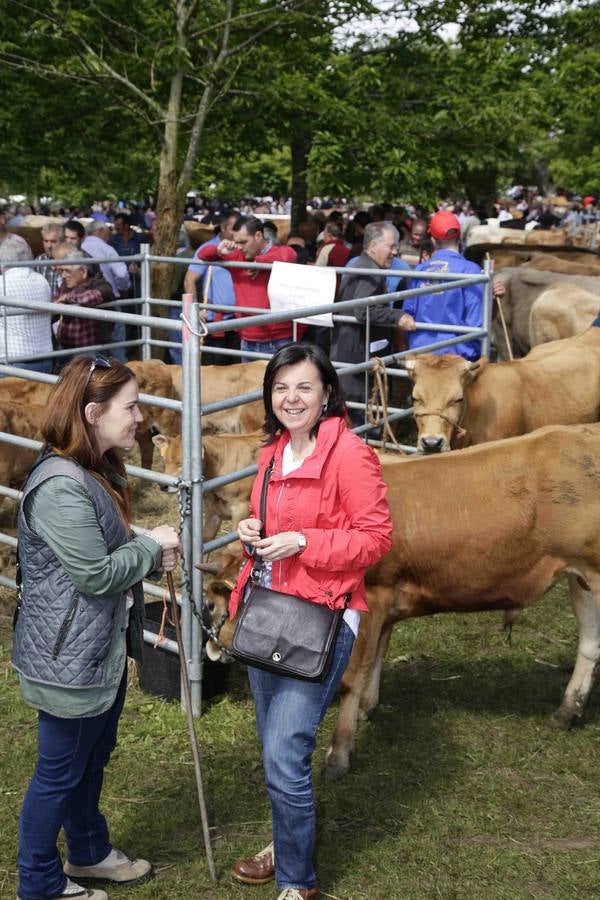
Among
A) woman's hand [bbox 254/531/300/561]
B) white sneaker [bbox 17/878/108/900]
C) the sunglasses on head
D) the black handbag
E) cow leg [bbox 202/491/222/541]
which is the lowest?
white sneaker [bbox 17/878/108/900]

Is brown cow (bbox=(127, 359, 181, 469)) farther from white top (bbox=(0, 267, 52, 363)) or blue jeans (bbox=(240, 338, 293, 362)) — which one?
blue jeans (bbox=(240, 338, 293, 362))

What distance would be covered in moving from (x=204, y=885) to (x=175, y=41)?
8611 mm

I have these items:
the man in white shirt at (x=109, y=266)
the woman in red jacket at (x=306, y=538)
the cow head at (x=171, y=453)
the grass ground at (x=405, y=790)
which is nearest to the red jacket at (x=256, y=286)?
the man in white shirt at (x=109, y=266)

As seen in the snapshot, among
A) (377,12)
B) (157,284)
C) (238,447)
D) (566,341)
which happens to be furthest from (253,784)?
(377,12)

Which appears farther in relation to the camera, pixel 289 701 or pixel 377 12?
pixel 377 12

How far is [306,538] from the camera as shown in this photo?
3.35m

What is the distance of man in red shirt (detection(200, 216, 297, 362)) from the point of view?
9305 mm

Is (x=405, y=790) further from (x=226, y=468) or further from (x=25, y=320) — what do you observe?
(x=25, y=320)

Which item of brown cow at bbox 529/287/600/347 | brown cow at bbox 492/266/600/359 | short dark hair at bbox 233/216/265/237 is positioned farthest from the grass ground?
brown cow at bbox 492/266/600/359

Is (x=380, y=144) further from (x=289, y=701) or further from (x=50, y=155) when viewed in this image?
(x=289, y=701)

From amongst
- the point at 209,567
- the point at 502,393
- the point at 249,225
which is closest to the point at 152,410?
the point at 249,225

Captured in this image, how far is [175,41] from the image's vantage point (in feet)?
34.5

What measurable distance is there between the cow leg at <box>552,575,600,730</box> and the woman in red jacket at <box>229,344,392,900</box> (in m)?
2.01

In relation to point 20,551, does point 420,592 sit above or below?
below
